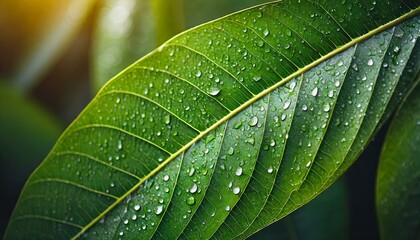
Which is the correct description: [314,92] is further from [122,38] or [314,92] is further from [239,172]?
[122,38]

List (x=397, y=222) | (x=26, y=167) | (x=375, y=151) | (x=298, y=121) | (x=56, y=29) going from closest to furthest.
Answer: (x=298, y=121), (x=397, y=222), (x=375, y=151), (x=26, y=167), (x=56, y=29)

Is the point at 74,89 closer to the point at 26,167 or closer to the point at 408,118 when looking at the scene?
the point at 26,167

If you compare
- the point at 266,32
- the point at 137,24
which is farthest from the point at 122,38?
the point at 266,32

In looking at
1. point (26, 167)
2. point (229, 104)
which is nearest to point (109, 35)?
point (26, 167)

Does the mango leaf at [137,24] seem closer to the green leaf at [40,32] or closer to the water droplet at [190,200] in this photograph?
the green leaf at [40,32]

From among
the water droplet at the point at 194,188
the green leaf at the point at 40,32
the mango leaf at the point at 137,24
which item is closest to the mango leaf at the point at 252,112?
the water droplet at the point at 194,188
